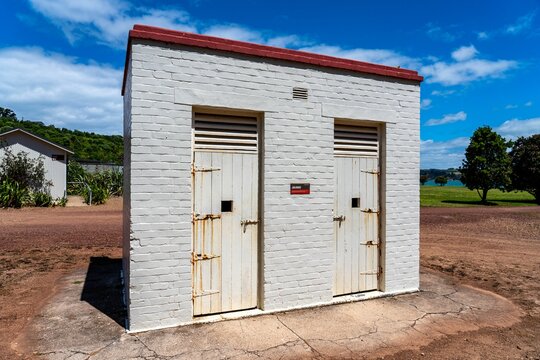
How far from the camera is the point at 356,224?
19.6 feet

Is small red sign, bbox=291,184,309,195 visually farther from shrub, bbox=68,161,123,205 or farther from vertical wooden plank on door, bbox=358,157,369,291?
shrub, bbox=68,161,123,205

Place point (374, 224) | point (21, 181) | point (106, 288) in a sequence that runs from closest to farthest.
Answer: point (374, 224) → point (106, 288) → point (21, 181)

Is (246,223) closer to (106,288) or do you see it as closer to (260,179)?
(260,179)

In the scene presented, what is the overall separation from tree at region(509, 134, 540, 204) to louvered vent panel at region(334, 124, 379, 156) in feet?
90.7

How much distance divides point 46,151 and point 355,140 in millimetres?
21328

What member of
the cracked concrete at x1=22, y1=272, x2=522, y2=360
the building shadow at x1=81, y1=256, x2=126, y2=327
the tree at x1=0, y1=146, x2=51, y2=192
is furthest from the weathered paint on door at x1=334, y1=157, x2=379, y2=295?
the tree at x1=0, y1=146, x2=51, y2=192

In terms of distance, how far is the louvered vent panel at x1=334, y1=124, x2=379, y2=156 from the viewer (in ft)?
19.3

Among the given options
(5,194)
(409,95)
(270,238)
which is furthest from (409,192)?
(5,194)

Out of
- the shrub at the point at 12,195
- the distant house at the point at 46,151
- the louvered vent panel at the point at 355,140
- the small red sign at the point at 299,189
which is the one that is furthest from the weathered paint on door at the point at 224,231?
the distant house at the point at 46,151

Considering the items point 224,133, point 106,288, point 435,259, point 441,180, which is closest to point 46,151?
point 106,288

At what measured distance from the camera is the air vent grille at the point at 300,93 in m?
5.38

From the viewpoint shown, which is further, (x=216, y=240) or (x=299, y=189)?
(x=299, y=189)

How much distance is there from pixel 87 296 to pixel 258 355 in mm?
3408

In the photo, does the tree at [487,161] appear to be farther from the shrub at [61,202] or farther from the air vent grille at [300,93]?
the shrub at [61,202]
